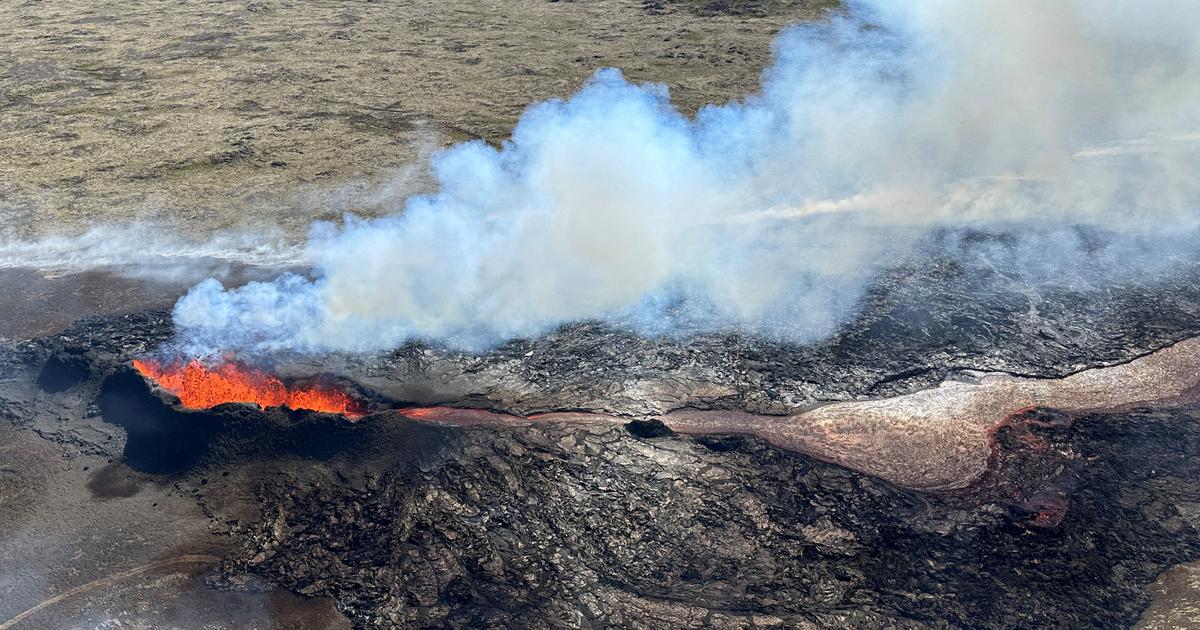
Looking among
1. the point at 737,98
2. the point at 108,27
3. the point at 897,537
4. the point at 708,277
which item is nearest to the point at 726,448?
the point at 897,537

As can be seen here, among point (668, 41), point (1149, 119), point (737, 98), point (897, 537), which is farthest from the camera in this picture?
point (668, 41)

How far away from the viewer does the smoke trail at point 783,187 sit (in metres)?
21.4

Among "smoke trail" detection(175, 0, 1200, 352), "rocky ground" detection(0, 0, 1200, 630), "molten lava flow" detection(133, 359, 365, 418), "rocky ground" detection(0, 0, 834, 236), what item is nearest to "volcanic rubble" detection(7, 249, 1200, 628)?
"rocky ground" detection(0, 0, 1200, 630)

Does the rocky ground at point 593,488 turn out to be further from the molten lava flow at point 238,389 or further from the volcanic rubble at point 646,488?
the molten lava flow at point 238,389

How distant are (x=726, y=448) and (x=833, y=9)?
3866cm

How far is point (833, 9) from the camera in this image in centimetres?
4791

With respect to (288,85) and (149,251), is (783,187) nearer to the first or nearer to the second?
(149,251)

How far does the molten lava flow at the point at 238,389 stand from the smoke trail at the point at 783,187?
1.26 m

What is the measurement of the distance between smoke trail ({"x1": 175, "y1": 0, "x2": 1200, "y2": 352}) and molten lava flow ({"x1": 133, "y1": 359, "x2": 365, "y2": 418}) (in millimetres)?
1257

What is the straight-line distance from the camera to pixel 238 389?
18328mm

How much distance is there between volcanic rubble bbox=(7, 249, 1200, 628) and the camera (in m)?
13.9

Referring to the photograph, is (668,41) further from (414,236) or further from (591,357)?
(591,357)

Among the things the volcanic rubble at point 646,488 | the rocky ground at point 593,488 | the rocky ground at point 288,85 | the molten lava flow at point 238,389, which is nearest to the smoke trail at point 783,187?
the molten lava flow at point 238,389

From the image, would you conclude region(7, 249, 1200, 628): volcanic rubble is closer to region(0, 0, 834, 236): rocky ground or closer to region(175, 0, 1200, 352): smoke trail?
region(175, 0, 1200, 352): smoke trail
